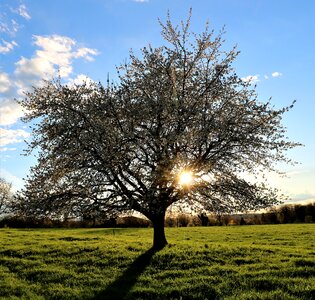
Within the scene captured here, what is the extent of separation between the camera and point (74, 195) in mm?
21047

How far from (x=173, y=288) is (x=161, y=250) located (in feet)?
24.7

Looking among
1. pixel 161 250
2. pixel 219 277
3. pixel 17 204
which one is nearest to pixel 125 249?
pixel 161 250

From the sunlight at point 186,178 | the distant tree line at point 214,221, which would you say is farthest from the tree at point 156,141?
the distant tree line at point 214,221

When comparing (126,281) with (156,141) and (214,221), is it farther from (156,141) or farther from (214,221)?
(214,221)

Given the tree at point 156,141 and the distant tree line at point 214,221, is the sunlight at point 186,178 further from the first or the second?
the distant tree line at point 214,221

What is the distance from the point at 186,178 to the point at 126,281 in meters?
6.65

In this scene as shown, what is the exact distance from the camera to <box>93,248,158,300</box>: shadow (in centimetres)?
1495

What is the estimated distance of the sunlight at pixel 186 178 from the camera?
67.5 ft

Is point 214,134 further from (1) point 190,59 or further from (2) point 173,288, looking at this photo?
(2) point 173,288

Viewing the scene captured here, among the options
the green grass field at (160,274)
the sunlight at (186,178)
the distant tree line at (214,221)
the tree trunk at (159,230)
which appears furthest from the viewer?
the distant tree line at (214,221)

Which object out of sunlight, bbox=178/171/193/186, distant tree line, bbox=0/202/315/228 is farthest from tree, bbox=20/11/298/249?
distant tree line, bbox=0/202/315/228

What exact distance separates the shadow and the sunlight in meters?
4.55

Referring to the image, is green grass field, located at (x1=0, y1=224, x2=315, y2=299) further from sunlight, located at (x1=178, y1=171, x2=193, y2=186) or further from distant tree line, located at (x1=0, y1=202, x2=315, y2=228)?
distant tree line, located at (x1=0, y1=202, x2=315, y2=228)

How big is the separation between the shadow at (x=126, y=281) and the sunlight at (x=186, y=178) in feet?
14.9
